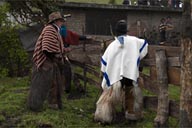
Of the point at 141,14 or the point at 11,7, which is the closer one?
the point at 11,7

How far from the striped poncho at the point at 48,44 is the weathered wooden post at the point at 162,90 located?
203 centimetres

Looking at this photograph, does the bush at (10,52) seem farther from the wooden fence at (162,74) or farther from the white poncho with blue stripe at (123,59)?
the wooden fence at (162,74)

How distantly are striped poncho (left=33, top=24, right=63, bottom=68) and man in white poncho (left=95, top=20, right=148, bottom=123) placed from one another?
3.31ft

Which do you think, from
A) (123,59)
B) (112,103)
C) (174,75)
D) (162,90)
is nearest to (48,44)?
(123,59)

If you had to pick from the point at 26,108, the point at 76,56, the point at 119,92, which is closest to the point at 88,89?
the point at 76,56

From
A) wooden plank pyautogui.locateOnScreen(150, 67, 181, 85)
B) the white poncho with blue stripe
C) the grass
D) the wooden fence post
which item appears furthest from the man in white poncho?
the wooden fence post

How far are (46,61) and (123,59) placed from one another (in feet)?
5.08

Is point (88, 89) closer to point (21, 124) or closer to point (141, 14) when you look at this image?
point (21, 124)

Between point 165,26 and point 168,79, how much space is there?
14.0 metres

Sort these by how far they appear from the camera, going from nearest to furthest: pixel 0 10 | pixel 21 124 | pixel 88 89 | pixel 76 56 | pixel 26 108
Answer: pixel 21 124 < pixel 26 108 < pixel 76 56 < pixel 88 89 < pixel 0 10

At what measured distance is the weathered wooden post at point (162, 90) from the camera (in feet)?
24.7

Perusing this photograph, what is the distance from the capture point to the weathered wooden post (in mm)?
7516

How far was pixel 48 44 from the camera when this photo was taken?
859 centimetres

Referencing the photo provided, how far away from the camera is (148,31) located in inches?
909
